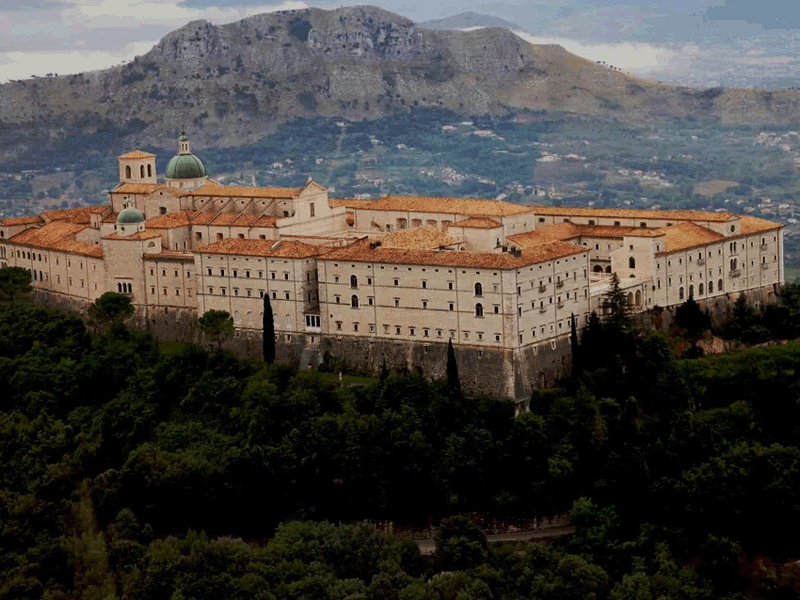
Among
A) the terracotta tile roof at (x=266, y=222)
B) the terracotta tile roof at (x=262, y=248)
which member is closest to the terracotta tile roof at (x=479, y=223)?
the terracotta tile roof at (x=262, y=248)

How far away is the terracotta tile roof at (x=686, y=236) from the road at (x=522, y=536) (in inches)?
653

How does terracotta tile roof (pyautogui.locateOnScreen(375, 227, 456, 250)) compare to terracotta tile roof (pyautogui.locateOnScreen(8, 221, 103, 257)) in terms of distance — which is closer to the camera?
terracotta tile roof (pyautogui.locateOnScreen(375, 227, 456, 250))

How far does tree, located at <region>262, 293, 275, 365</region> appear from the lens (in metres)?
84.0

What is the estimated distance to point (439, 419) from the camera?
77000mm

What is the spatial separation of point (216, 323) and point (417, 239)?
9.88 metres

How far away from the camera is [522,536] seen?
7331 centimetres

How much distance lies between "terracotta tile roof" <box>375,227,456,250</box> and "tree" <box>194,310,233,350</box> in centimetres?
777

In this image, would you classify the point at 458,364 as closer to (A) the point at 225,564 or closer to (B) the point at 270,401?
(B) the point at 270,401

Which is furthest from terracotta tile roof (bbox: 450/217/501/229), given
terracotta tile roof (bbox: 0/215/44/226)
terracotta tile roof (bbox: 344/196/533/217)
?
terracotta tile roof (bbox: 0/215/44/226)

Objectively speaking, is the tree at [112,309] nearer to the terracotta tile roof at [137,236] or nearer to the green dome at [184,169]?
the terracotta tile roof at [137,236]

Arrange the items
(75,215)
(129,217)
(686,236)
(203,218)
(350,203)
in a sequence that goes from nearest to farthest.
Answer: (686,236)
(129,217)
(203,218)
(350,203)
(75,215)

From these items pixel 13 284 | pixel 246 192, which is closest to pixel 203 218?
pixel 246 192

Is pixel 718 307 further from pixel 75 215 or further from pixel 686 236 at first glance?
pixel 75 215

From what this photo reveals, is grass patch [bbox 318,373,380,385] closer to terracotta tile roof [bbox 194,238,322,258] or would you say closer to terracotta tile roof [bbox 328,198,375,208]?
terracotta tile roof [bbox 194,238,322,258]
